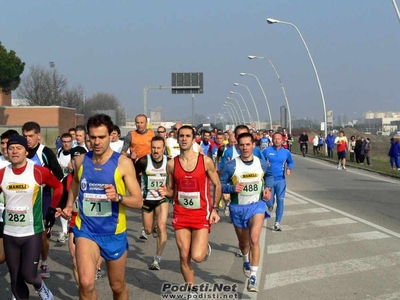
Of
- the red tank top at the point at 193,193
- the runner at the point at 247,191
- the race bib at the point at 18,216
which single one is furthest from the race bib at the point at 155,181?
the race bib at the point at 18,216

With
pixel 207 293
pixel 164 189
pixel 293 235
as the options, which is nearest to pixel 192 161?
pixel 164 189

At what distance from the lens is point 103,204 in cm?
567

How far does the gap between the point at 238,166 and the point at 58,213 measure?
2.48 m

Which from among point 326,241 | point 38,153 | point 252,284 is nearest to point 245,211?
point 252,284

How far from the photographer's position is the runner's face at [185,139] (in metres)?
7.43

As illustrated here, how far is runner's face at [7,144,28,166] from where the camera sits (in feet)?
20.9

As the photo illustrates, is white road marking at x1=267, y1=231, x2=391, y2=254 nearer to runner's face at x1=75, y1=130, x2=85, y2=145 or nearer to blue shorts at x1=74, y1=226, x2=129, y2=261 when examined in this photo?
runner's face at x1=75, y1=130, x2=85, y2=145

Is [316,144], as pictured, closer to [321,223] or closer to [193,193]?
[321,223]

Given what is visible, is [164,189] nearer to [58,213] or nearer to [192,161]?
[192,161]

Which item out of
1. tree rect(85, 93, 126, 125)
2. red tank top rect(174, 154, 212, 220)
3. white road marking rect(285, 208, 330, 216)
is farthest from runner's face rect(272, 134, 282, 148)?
tree rect(85, 93, 126, 125)

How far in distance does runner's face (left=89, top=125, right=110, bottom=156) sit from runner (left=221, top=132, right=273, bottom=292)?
2.48m

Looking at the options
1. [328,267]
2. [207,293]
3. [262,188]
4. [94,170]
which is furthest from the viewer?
[328,267]

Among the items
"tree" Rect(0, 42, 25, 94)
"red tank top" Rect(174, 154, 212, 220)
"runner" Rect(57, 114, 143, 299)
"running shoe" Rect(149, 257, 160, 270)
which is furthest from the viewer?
"tree" Rect(0, 42, 25, 94)

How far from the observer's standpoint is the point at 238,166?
806 cm
